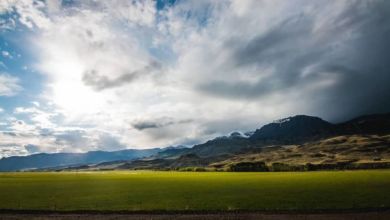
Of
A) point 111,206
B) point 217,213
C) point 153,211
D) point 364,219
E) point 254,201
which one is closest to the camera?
point 364,219

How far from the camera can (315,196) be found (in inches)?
2272

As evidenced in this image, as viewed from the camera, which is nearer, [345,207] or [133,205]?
[345,207]

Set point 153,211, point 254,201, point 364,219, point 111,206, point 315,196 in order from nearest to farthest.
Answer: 1. point 364,219
2. point 153,211
3. point 111,206
4. point 254,201
5. point 315,196

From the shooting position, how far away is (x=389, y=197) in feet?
180

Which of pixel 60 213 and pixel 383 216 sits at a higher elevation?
pixel 60 213

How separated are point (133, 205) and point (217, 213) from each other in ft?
48.6

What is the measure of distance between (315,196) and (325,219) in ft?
70.0

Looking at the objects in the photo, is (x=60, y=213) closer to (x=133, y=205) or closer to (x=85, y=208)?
(x=85, y=208)

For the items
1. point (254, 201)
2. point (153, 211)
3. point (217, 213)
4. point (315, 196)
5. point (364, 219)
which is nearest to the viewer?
point (364, 219)

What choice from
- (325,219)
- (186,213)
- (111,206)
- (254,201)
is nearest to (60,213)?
(111,206)

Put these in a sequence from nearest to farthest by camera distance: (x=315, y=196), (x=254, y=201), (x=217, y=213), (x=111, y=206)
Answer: (x=217, y=213) → (x=111, y=206) → (x=254, y=201) → (x=315, y=196)

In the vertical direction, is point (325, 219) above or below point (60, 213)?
below

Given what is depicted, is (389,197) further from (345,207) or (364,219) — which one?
(364,219)

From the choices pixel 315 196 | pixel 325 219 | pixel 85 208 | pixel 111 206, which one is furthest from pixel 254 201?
pixel 85 208
